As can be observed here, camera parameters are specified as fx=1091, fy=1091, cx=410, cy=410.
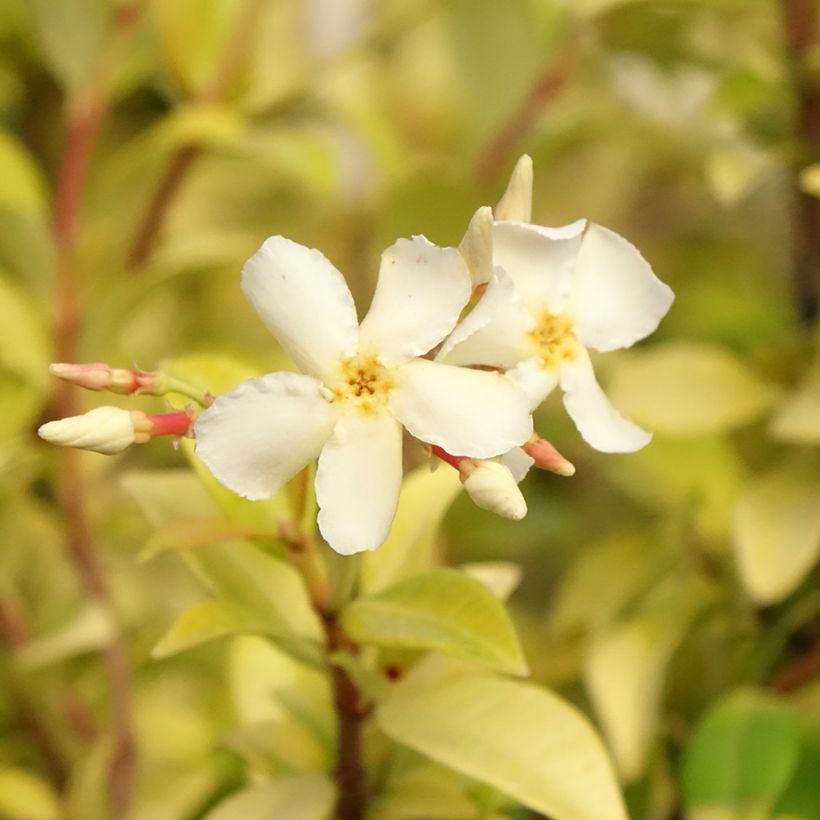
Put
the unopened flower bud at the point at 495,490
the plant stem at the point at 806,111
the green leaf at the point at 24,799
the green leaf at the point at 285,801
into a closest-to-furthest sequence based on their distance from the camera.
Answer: the unopened flower bud at the point at 495,490 < the green leaf at the point at 285,801 < the green leaf at the point at 24,799 < the plant stem at the point at 806,111

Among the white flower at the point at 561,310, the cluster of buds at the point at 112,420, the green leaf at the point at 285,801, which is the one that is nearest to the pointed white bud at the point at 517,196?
the white flower at the point at 561,310

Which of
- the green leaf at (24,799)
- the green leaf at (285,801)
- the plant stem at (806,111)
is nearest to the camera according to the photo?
the green leaf at (285,801)

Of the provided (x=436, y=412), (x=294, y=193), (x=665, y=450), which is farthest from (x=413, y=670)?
(x=294, y=193)

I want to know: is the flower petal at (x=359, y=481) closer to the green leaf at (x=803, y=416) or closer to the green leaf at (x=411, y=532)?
the green leaf at (x=411, y=532)

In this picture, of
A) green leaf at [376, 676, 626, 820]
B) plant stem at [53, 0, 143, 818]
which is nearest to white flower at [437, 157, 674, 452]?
green leaf at [376, 676, 626, 820]

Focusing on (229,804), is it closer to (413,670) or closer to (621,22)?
(413,670)

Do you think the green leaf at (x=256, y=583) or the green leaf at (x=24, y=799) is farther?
the green leaf at (x=24, y=799)

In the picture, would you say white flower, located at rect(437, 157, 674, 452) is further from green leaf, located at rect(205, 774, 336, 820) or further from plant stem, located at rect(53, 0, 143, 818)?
plant stem, located at rect(53, 0, 143, 818)
